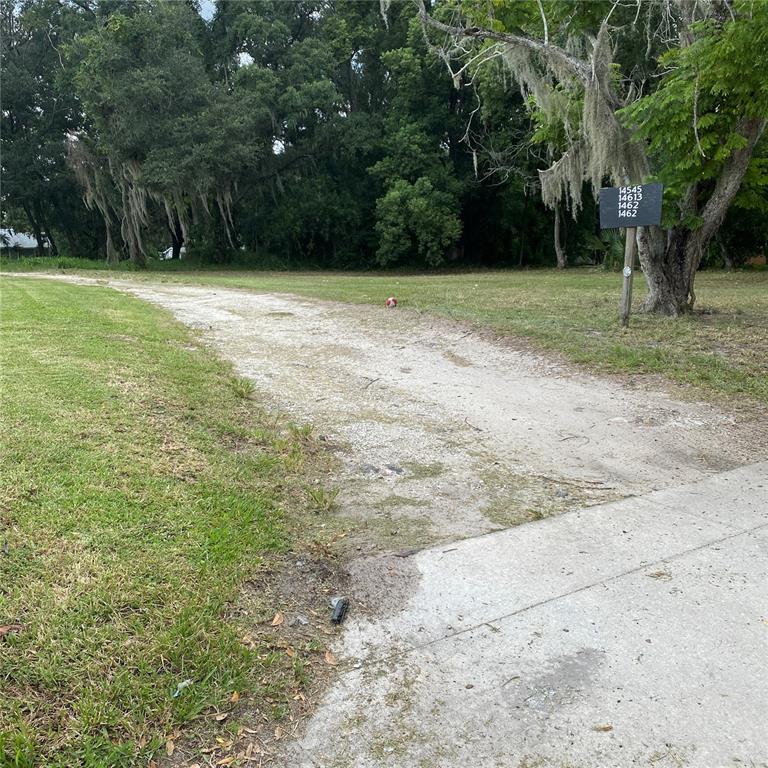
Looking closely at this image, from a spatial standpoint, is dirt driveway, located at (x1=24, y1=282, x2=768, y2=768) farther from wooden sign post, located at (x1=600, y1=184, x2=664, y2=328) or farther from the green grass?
wooden sign post, located at (x1=600, y1=184, x2=664, y2=328)

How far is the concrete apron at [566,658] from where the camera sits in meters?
1.93

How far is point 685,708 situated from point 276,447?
9.50 feet

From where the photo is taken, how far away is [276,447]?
4316mm

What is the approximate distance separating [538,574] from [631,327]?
22.3 feet

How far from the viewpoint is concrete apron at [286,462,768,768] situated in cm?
193

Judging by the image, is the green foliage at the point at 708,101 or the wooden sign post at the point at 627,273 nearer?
the green foliage at the point at 708,101

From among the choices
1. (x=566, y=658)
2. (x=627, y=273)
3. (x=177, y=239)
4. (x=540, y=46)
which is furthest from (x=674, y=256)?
(x=177, y=239)

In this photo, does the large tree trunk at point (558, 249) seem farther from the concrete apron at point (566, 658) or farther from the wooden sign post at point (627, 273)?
the concrete apron at point (566, 658)

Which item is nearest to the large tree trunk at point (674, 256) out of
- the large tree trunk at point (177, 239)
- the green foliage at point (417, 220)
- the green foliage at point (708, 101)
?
the green foliage at point (708, 101)

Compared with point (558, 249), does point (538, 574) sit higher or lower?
lower

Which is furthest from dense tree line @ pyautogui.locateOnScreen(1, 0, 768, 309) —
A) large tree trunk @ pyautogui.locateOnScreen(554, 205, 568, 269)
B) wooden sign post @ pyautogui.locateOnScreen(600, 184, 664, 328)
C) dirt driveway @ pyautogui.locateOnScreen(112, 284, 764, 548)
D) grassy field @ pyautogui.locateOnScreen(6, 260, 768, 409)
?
dirt driveway @ pyautogui.locateOnScreen(112, 284, 764, 548)

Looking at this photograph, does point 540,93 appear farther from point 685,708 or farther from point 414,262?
point 414,262

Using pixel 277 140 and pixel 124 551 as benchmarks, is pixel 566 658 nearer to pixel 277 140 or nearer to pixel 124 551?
pixel 124 551

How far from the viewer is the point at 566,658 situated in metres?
2.30
